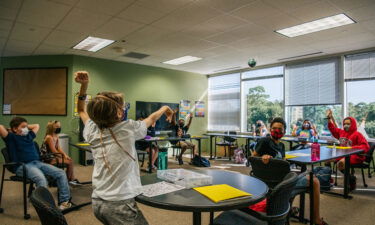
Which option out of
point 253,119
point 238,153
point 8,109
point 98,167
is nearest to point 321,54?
point 253,119

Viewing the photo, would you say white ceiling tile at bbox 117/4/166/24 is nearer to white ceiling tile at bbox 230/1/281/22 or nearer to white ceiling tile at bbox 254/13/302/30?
white ceiling tile at bbox 230/1/281/22

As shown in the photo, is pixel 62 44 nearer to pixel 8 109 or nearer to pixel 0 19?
pixel 0 19

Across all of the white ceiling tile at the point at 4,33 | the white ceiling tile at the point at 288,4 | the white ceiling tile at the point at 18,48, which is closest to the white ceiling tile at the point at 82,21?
the white ceiling tile at the point at 4,33

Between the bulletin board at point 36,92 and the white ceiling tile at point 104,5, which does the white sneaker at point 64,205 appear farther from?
the bulletin board at point 36,92

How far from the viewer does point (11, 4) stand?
3908 millimetres

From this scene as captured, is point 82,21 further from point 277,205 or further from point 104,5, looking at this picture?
point 277,205

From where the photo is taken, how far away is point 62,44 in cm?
587

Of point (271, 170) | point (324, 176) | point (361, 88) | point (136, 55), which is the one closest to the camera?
point (271, 170)

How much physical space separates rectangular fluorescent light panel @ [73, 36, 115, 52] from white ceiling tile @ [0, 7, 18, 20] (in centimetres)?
142

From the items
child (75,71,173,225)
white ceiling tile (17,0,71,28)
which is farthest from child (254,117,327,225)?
white ceiling tile (17,0,71,28)

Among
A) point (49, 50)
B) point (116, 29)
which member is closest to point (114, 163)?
point (116, 29)

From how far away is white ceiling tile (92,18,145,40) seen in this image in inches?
179

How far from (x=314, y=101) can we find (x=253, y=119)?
6.66ft

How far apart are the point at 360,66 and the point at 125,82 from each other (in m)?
6.19
